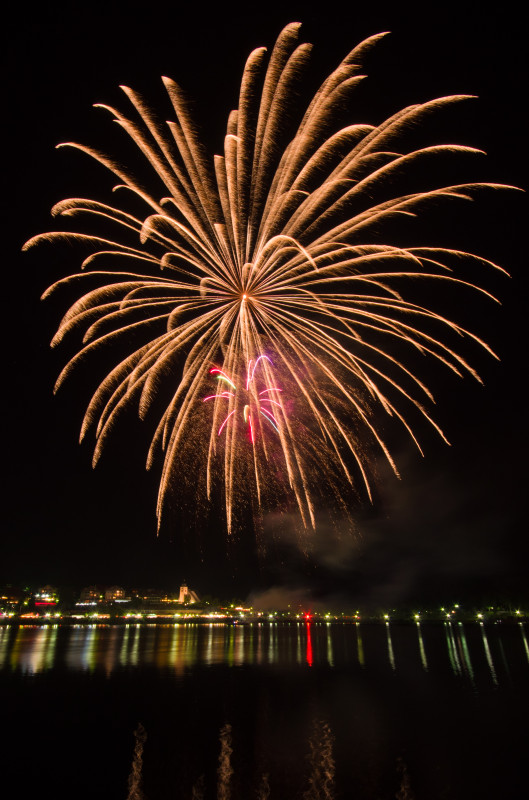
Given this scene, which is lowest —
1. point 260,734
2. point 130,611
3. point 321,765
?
point 321,765

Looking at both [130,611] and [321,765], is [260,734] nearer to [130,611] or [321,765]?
[321,765]

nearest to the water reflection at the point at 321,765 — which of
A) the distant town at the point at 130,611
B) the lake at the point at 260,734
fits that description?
the lake at the point at 260,734

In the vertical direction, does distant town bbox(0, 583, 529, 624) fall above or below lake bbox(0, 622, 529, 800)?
above

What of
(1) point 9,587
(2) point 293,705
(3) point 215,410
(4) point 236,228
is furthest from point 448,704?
(1) point 9,587

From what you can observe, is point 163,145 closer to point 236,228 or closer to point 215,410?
point 236,228

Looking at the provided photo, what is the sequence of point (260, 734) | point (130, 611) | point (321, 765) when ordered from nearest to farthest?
1. point (321, 765)
2. point (260, 734)
3. point (130, 611)

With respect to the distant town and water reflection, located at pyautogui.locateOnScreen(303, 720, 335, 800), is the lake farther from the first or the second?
the distant town

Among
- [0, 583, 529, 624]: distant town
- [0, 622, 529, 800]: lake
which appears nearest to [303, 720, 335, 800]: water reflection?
[0, 622, 529, 800]: lake

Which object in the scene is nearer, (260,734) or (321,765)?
(321,765)

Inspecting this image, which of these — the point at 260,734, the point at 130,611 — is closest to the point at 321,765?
the point at 260,734

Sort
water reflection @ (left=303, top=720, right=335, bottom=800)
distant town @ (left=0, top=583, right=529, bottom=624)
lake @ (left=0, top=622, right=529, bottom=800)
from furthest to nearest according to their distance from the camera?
1. distant town @ (left=0, top=583, right=529, bottom=624)
2. lake @ (left=0, top=622, right=529, bottom=800)
3. water reflection @ (left=303, top=720, right=335, bottom=800)
